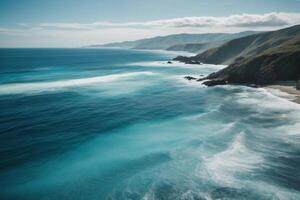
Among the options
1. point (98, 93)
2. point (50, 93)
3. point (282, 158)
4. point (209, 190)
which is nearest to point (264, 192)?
point (209, 190)

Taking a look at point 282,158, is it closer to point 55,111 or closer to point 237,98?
point 237,98

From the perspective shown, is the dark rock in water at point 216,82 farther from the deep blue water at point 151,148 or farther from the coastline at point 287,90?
the deep blue water at point 151,148

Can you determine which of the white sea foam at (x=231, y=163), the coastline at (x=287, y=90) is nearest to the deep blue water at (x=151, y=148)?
the white sea foam at (x=231, y=163)

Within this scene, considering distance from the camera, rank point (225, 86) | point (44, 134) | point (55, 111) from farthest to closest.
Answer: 1. point (225, 86)
2. point (55, 111)
3. point (44, 134)

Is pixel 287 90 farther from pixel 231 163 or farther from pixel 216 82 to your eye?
pixel 231 163

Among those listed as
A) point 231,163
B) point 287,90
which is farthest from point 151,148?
point 287,90

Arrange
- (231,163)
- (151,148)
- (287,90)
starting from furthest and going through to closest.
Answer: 1. (287,90)
2. (151,148)
3. (231,163)
